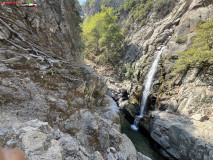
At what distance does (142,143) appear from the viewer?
36.4 ft

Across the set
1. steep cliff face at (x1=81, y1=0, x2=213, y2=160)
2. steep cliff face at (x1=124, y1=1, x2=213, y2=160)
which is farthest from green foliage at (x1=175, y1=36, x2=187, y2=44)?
steep cliff face at (x1=124, y1=1, x2=213, y2=160)

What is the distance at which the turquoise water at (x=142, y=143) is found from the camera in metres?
9.62

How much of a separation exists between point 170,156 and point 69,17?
74.3ft

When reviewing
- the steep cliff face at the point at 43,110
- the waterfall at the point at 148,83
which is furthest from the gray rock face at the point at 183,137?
the waterfall at the point at 148,83

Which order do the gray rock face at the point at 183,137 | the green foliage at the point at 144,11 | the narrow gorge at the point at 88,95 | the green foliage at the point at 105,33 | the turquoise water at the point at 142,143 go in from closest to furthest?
the narrow gorge at the point at 88,95
the gray rock face at the point at 183,137
the turquoise water at the point at 142,143
the green foliage at the point at 105,33
the green foliage at the point at 144,11

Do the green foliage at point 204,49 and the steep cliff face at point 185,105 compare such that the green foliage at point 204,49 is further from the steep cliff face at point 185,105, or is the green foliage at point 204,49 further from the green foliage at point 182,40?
the green foliage at point 182,40

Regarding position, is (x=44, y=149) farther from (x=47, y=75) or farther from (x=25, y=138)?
(x=47, y=75)

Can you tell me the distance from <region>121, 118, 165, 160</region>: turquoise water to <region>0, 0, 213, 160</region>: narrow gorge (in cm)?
12

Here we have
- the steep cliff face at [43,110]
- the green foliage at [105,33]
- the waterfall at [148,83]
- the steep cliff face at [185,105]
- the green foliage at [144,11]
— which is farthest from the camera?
the green foliage at [144,11]

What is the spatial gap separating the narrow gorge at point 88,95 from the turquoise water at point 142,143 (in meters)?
A: 0.12

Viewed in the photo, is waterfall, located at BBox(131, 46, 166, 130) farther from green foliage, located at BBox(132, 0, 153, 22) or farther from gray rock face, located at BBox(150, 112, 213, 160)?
green foliage, located at BBox(132, 0, 153, 22)

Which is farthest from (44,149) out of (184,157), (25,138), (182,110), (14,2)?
(182,110)

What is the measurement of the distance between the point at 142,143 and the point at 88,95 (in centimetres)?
883

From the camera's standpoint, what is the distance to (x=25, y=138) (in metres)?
2.34
